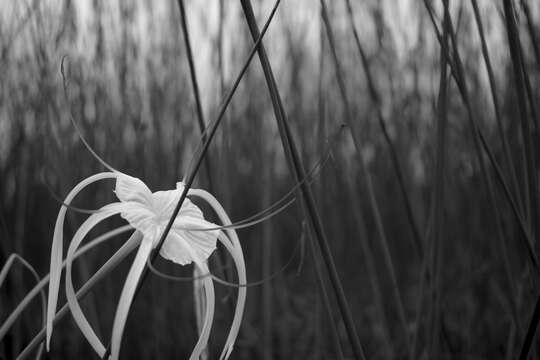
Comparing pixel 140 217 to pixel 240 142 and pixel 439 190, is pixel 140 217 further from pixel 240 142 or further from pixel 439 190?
pixel 240 142

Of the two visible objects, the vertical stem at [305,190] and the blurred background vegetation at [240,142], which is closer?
the vertical stem at [305,190]

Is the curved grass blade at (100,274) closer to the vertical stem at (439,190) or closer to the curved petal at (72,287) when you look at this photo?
the curved petal at (72,287)

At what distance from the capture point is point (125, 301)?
26 centimetres

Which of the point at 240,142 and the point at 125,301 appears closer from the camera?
the point at 125,301

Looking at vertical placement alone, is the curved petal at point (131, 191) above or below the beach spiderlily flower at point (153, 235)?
above

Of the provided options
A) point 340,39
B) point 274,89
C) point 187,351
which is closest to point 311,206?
point 274,89

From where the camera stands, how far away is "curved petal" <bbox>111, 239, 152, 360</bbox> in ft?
0.82

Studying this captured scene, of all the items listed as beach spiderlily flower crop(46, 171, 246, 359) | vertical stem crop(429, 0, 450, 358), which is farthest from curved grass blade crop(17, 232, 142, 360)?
vertical stem crop(429, 0, 450, 358)

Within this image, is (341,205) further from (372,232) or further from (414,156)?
(414,156)

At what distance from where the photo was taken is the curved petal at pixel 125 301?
25 cm

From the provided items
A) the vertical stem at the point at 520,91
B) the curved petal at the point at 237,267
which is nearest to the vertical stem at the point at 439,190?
the vertical stem at the point at 520,91

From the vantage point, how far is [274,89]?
0.35m

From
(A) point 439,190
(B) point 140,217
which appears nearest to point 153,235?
(B) point 140,217

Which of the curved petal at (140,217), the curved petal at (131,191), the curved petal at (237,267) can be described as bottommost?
the curved petal at (237,267)
